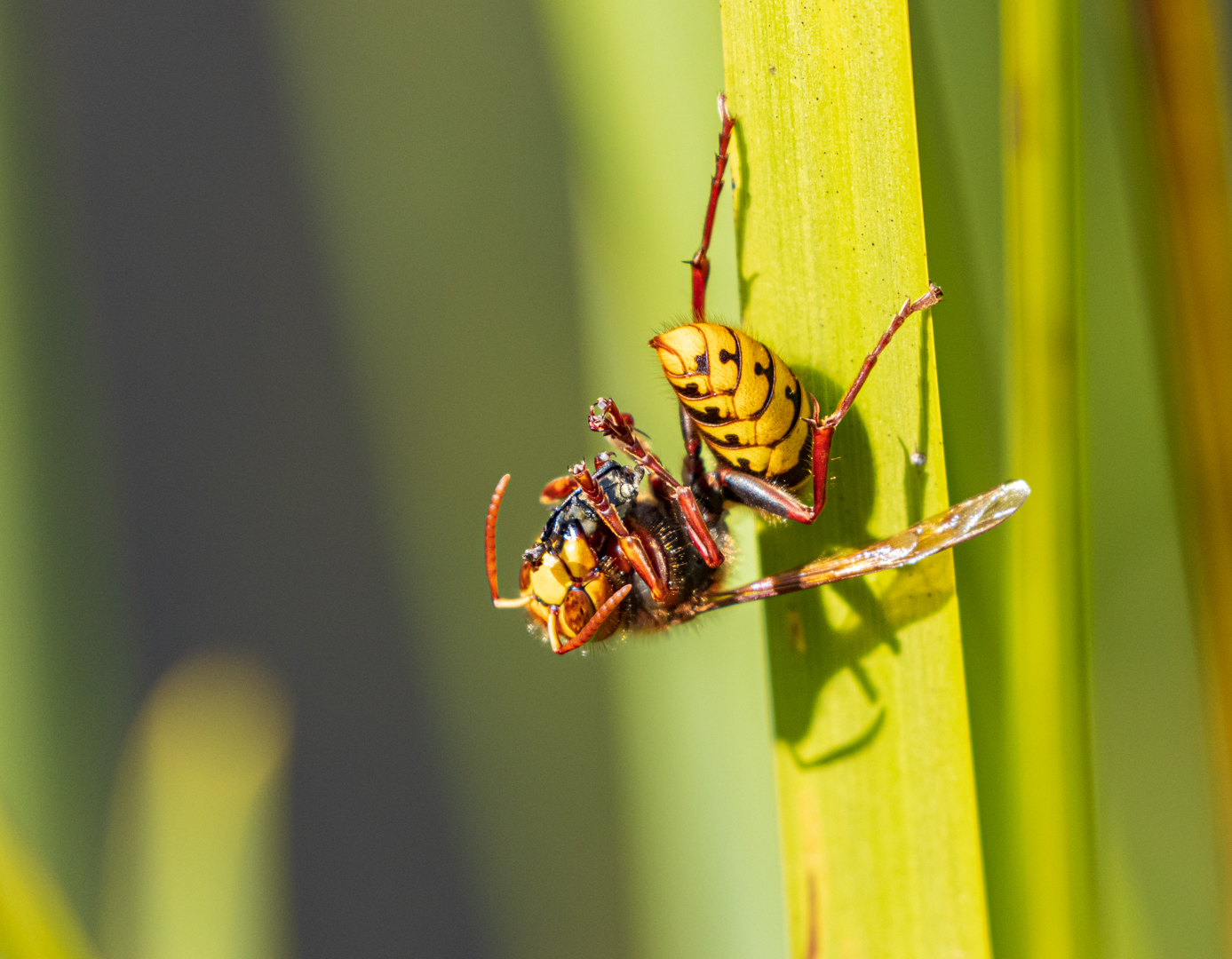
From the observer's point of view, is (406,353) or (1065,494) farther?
(406,353)

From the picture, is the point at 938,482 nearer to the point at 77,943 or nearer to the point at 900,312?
the point at 900,312

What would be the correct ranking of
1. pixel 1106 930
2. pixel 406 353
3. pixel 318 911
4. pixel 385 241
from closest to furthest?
pixel 1106 930 → pixel 385 241 → pixel 406 353 → pixel 318 911

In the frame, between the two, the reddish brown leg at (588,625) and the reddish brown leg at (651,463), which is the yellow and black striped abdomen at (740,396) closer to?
the reddish brown leg at (651,463)

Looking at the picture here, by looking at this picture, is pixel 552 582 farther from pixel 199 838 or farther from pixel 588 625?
pixel 199 838

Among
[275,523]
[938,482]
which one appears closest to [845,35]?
[938,482]

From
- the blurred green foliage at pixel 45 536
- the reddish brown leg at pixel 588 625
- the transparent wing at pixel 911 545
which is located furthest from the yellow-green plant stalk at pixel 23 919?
the transparent wing at pixel 911 545

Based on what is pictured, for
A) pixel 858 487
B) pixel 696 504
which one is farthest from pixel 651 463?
pixel 858 487

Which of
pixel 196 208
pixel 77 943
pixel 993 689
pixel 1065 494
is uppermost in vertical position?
pixel 196 208
